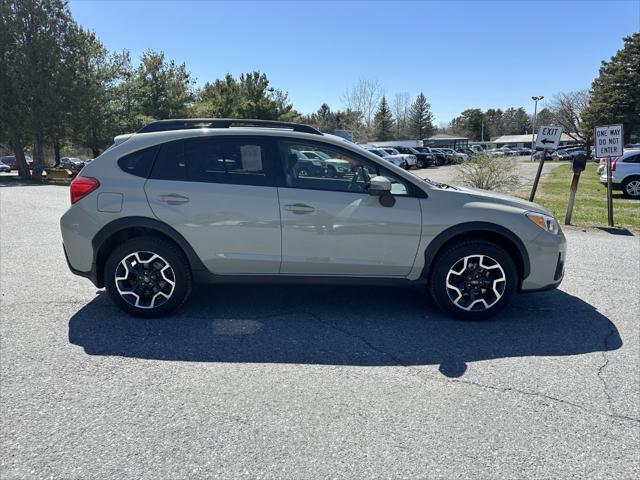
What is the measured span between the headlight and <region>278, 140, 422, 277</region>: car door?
1065mm

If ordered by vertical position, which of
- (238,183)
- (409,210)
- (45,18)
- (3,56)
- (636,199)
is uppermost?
(45,18)

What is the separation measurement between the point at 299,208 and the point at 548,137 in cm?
905

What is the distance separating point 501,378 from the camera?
3.19m

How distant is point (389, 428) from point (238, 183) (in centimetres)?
242

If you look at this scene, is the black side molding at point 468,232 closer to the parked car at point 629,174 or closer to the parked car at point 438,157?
the parked car at point 629,174

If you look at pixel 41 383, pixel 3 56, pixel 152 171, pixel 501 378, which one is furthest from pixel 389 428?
pixel 3 56

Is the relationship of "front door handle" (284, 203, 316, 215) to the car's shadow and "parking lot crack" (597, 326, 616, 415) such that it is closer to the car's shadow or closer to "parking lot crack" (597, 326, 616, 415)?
the car's shadow

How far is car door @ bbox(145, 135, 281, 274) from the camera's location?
3.99 m

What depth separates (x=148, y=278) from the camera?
4129mm

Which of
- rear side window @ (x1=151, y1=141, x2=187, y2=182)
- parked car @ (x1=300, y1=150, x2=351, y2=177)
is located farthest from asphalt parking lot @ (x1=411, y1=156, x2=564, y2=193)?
rear side window @ (x1=151, y1=141, x2=187, y2=182)

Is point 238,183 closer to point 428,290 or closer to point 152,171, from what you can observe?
point 152,171

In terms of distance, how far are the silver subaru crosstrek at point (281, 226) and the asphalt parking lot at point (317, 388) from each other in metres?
0.40

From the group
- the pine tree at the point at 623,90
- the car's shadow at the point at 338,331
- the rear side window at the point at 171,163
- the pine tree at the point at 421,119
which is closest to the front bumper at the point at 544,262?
the car's shadow at the point at 338,331

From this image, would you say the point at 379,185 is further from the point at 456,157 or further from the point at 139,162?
the point at 456,157
